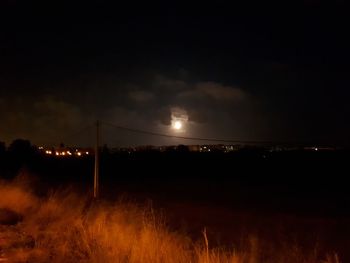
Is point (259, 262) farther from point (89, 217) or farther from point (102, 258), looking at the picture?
point (89, 217)

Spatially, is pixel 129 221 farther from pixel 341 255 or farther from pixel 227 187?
pixel 227 187

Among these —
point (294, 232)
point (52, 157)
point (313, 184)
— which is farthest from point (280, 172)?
point (52, 157)

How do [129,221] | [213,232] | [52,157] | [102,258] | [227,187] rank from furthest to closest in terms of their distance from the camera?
1. [52,157]
2. [227,187]
3. [213,232]
4. [129,221]
5. [102,258]

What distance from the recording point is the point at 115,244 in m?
8.89

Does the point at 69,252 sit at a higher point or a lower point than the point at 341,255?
higher

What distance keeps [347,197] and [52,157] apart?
61340 mm

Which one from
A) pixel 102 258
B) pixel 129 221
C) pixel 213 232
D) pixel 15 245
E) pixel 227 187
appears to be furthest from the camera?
pixel 227 187

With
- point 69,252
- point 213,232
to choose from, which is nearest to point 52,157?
point 213,232

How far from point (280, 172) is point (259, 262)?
3664 cm

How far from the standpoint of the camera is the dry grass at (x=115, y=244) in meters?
7.60

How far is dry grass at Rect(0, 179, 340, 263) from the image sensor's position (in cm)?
760

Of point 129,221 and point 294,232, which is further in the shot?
point 294,232

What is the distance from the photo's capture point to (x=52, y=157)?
78.4 m

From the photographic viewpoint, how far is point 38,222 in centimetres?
1286
